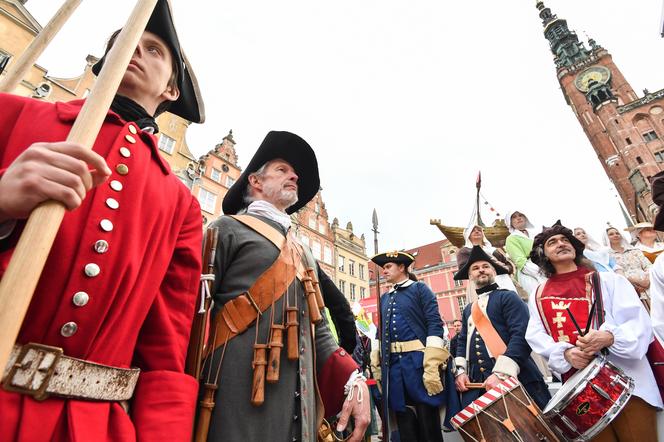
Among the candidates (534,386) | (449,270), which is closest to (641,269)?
(534,386)

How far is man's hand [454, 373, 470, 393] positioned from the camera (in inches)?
135

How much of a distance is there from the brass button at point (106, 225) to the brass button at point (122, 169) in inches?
8.3

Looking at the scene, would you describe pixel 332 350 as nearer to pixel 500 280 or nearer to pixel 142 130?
pixel 142 130

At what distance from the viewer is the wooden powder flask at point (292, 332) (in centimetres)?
172

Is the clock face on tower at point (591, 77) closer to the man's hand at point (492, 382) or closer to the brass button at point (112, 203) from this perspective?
the man's hand at point (492, 382)

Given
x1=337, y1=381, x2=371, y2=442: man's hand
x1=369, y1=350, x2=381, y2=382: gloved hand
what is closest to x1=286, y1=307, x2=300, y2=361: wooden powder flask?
x1=337, y1=381, x2=371, y2=442: man's hand

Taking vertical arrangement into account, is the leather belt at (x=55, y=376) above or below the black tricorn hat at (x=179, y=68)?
below

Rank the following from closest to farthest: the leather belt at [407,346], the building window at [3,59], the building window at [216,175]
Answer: the leather belt at [407,346] < the building window at [3,59] < the building window at [216,175]

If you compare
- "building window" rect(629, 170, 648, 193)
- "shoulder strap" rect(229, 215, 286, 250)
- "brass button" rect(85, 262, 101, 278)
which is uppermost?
"building window" rect(629, 170, 648, 193)

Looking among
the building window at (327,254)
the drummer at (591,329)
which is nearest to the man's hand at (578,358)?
the drummer at (591,329)

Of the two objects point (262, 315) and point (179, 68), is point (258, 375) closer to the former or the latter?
point (262, 315)

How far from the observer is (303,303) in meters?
2.03

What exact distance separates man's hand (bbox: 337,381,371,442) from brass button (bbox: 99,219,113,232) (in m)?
1.40

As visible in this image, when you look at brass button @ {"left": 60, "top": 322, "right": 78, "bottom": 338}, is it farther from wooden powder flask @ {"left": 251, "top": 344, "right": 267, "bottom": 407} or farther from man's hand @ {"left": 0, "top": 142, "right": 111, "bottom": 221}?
wooden powder flask @ {"left": 251, "top": 344, "right": 267, "bottom": 407}
